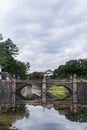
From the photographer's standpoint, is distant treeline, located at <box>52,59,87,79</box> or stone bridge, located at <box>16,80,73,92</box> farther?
distant treeline, located at <box>52,59,87,79</box>

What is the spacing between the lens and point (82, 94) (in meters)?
102

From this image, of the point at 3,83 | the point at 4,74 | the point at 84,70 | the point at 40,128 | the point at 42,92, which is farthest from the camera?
the point at 84,70

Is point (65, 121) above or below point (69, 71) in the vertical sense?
below

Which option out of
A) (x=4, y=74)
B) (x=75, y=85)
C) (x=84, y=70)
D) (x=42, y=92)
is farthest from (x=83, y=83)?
(x=84, y=70)

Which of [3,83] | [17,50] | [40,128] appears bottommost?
[40,128]

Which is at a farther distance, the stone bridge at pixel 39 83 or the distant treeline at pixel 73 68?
the distant treeline at pixel 73 68

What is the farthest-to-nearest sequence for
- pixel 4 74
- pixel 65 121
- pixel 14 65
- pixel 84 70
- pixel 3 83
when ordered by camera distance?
pixel 84 70, pixel 14 65, pixel 4 74, pixel 3 83, pixel 65 121

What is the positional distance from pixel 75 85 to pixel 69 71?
201 feet

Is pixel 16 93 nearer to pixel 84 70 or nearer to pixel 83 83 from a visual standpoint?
pixel 83 83

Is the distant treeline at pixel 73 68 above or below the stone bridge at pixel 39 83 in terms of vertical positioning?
above

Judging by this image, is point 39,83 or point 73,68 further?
point 73,68

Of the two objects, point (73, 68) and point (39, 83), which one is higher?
point (73, 68)

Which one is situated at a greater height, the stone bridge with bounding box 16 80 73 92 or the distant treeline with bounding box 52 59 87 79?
the distant treeline with bounding box 52 59 87 79

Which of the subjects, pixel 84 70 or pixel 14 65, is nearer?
pixel 14 65
